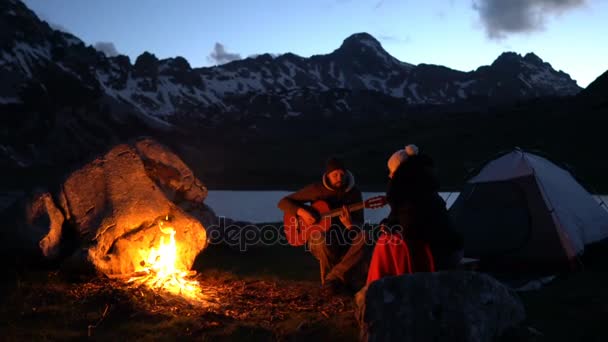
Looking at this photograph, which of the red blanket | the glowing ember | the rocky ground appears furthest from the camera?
the glowing ember

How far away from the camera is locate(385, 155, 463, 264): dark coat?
492 cm

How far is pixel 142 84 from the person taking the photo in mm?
198875

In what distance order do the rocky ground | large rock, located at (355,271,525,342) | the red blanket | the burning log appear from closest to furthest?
large rock, located at (355,271,525,342) → the red blanket → the rocky ground → the burning log

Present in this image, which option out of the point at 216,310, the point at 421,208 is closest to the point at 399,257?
the point at 421,208

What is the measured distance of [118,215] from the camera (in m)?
6.93

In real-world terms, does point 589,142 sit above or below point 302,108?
below

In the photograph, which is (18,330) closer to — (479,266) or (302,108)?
(479,266)

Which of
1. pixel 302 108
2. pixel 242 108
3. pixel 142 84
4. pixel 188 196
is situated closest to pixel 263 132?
pixel 302 108

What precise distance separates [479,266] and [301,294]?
329 cm

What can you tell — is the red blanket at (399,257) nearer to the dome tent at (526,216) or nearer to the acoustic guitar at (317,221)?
the acoustic guitar at (317,221)

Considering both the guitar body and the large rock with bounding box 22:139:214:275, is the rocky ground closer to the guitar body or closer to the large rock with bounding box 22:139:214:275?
the large rock with bounding box 22:139:214:275

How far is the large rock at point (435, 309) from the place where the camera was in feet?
13.2

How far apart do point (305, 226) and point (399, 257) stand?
186 cm

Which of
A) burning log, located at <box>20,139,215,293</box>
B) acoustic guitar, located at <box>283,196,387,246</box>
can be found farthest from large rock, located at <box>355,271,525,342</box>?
burning log, located at <box>20,139,215,293</box>
